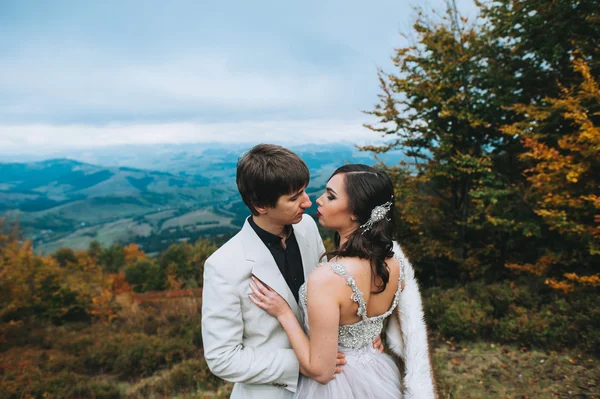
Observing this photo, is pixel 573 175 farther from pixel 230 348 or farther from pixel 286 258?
pixel 230 348

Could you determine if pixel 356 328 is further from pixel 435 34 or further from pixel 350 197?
pixel 435 34

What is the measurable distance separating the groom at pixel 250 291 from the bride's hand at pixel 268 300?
5cm

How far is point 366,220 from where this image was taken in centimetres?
211

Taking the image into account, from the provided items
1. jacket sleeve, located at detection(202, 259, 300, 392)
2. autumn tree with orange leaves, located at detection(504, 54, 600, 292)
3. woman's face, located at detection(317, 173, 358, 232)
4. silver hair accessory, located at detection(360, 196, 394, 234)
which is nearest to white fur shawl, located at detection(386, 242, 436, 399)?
silver hair accessory, located at detection(360, 196, 394, 234)

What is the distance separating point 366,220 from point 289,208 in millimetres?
516

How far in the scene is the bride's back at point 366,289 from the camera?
1.90 m

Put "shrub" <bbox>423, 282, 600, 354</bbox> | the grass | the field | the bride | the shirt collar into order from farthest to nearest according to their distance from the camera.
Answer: "shrub" <bbox>423, 282, 600, 354</bbox> → the field → the grass → the shirt collar → the bride

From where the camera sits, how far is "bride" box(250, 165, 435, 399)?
6.07 feet

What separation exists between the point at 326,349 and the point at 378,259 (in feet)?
2.01

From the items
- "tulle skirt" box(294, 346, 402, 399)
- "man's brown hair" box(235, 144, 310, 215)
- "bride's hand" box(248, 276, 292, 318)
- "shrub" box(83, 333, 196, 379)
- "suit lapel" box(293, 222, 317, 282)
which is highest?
"man's brown hair" box(235, 144, 310, 215)

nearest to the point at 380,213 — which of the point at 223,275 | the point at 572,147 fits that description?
the point at 223,275

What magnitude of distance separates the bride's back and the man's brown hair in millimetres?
556

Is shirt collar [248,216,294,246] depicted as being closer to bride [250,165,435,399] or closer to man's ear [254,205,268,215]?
man's ear [254,205,268,215]

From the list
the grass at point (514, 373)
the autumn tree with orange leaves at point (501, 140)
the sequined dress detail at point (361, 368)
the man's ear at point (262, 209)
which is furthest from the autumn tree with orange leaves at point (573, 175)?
the man's ear at point (262, 209)
